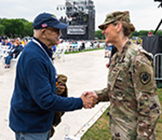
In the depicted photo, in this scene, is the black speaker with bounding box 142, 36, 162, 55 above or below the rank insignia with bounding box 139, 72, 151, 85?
above

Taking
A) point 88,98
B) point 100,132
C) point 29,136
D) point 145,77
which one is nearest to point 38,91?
point 29,136

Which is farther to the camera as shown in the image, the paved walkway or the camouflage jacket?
the paved walkway

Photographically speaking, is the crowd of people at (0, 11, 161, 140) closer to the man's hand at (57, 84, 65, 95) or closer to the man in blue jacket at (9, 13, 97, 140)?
the man in blue jacket at (9, 13, 97, 140)

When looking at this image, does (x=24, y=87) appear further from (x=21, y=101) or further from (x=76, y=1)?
(x=76, y=1)

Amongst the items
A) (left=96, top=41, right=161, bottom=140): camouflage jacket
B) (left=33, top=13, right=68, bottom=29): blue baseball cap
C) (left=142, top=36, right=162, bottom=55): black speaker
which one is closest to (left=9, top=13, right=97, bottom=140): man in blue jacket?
(left=33, top=13, right=68, bottom=29): blue baseball cap

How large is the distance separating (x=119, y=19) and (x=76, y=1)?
5015 centimetres

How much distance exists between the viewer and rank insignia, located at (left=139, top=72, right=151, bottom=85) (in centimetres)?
139

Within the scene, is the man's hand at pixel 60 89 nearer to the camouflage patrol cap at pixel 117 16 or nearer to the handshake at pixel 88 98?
the handshake at pixel 88 98

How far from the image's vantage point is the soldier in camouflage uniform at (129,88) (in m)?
1.41

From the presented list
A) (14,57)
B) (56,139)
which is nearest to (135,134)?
(56,139)

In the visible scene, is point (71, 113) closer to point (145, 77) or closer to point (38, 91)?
point (38, 91)

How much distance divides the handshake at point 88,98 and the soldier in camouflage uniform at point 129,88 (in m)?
0.28

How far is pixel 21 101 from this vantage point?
5.23 feet

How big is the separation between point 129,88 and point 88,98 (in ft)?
1.77
